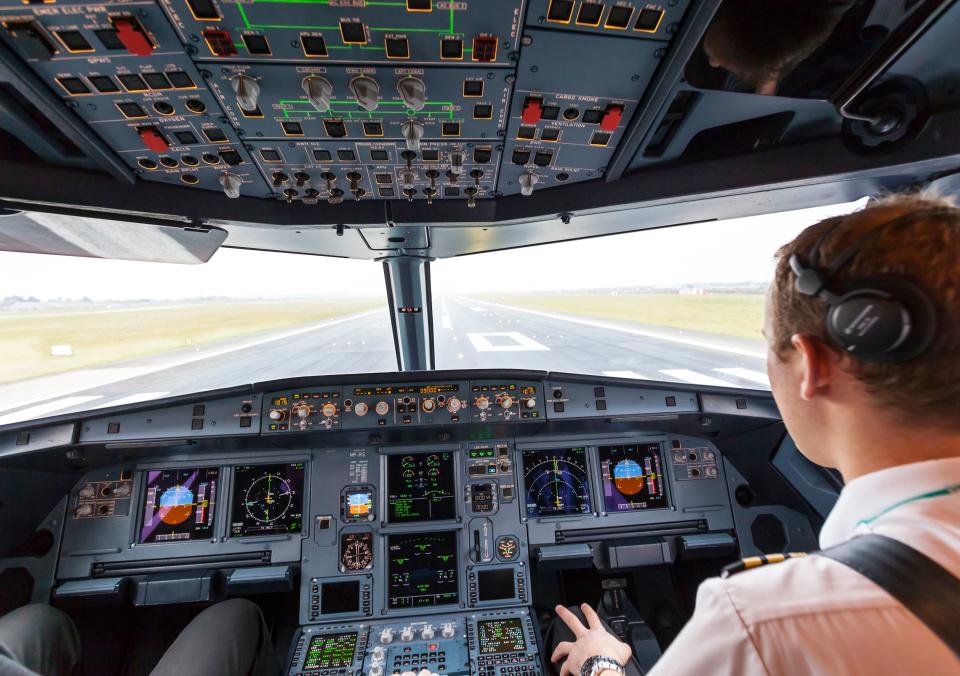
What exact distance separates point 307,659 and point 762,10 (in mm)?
2931

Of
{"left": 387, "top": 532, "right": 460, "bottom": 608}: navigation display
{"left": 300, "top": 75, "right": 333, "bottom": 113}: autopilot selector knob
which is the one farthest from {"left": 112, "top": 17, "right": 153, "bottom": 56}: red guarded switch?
{"left": 387, "top": 532, "right": 460, "bottom": 608}: navigation display

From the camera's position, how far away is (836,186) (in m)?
1.81

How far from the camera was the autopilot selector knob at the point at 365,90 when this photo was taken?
1.14m

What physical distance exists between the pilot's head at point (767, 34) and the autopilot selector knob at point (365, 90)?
2.68ft

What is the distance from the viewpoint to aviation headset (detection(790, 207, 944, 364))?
0.54 meters

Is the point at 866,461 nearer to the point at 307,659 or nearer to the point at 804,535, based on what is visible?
the point at 307,659

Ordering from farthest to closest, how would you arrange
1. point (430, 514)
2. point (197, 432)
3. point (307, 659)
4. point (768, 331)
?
point (430, 514)
point (197, 432)
point (307, 659)
point (768, 331)

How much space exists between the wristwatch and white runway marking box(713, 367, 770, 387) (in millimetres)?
2026

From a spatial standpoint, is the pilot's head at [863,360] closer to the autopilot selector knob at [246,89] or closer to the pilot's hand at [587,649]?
the autopilot selector knob at [246,89]

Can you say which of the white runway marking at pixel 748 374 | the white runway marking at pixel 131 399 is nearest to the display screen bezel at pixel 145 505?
the white runway marking at pixel 131 399

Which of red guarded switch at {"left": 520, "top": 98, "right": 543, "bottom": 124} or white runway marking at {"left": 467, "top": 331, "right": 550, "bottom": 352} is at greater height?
white runway marking at {"left": 467, "top": 331, "right": 550, "bottom": 352}

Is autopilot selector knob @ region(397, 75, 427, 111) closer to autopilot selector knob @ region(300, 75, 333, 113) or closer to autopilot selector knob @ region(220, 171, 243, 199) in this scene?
autopilot selector knob @ region(300, 75, 333, 113)

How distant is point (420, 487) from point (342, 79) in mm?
2248

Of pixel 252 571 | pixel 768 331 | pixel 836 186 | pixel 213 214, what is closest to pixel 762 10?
pixel 768 331
